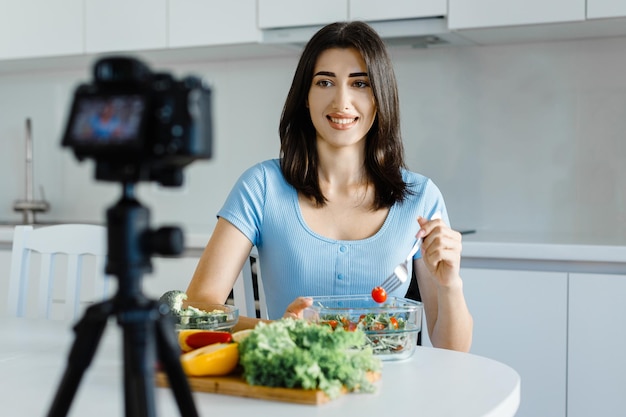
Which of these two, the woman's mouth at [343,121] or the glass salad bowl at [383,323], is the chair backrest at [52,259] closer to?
the woman's mouth at [343,121]

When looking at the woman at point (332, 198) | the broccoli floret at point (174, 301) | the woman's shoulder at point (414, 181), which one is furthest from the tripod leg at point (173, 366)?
the woman's shoulder at point (414, 181)

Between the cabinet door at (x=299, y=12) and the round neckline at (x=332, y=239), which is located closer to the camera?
the round neckline at (x=332, y=239)

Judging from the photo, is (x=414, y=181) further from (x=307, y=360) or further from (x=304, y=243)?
(x=307, y=360)

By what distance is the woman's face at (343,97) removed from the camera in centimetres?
187

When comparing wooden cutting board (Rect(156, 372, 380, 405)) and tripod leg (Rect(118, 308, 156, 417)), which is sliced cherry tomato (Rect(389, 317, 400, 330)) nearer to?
wooden cutting board (Rect(156, 372, 380, 405))

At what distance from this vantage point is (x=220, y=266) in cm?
183

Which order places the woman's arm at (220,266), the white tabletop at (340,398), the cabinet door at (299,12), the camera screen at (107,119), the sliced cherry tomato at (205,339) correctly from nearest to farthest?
the camera screen at (107,119)
the white tabletop at (340,398)
the sliced cherry tomato at (205,339)
the woman's arm at (220,266)
the cabinet door at (299,12)

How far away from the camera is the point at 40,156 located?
392 cm

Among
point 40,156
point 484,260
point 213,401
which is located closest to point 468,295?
point 484,260

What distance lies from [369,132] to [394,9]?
1059 mm

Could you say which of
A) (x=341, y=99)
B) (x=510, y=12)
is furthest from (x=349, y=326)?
(x=510, y=12)

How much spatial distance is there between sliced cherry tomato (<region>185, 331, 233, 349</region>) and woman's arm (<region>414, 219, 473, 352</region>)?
0.43m

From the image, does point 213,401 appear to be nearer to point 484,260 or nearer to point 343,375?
point 343,375

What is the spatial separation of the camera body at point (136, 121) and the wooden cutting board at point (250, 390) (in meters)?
0.44
